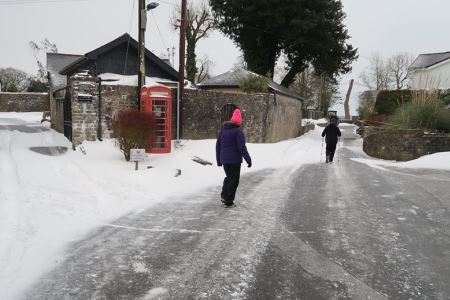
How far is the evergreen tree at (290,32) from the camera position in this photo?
99.8ft

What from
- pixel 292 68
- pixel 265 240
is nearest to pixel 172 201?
pixel 265 240

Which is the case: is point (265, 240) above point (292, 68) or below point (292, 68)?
below

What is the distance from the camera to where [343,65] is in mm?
35375

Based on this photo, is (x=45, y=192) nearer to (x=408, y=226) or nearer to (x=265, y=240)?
(x=265, y=240)

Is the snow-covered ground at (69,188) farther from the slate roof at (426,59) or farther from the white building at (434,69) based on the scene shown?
the slate roof at (426,59)

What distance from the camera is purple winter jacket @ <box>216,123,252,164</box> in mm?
7547

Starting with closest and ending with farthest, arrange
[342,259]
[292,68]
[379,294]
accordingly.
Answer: [379,294] < [342,259] < [292,68]

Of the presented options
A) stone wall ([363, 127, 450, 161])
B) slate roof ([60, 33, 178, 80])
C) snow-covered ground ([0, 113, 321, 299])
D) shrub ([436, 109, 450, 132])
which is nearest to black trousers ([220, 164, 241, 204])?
snow-covered ground ([0, 113, 321, 299])

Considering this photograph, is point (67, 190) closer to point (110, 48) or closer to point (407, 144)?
point (110, 48)

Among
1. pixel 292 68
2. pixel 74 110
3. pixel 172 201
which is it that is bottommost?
pixel 172 201

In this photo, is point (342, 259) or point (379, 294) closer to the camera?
point (379, 294)

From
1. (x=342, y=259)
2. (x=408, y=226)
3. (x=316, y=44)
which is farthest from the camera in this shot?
(x=316, y=44)

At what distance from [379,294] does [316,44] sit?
1164 inches

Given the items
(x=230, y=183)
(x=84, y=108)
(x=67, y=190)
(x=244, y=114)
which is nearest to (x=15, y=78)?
(x=244, y=114)
